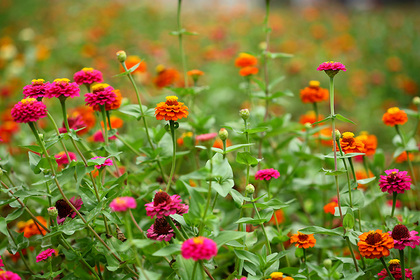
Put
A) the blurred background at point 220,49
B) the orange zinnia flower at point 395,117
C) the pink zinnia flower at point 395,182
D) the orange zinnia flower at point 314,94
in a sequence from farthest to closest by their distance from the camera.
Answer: the blurred background at point 220,49 → the orange zinnia flower at point 314,94 → the orange zinnia flower at point 395,117 → the pink zinnia flower at point 395,182

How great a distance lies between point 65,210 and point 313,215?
1.29 metres

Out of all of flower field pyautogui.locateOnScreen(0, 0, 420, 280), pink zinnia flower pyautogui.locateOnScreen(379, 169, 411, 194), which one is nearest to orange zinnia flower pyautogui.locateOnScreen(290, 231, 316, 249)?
flower field pyautogui.locateOnScreen(0, 0, 420, 280)

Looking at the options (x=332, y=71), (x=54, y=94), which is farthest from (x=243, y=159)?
(x=54, y=94)

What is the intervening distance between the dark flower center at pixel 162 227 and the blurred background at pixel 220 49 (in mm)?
1259

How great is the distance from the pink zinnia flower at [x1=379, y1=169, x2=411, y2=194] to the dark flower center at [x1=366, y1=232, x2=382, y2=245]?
16cm

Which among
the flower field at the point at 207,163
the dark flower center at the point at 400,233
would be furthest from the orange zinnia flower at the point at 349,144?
the dark flower center at the point at 400,233

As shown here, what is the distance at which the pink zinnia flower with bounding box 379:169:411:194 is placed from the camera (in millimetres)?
1150

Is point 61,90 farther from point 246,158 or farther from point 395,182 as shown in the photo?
point 395,182

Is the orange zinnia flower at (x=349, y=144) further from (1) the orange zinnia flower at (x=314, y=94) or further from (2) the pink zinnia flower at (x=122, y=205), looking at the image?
(2) the pink zinnia flower at (x=122, y=205)

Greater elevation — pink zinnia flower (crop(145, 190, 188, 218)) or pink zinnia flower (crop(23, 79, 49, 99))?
pink zinnia flower (crop(23, 79, 49, 99))

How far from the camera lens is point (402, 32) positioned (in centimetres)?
499

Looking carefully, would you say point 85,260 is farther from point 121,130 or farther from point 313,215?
point 121,130

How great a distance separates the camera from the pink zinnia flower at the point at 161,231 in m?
1.03

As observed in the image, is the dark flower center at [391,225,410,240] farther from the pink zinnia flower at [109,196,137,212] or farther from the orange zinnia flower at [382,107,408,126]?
the pink zinnia flower at [109,196,137,212]
